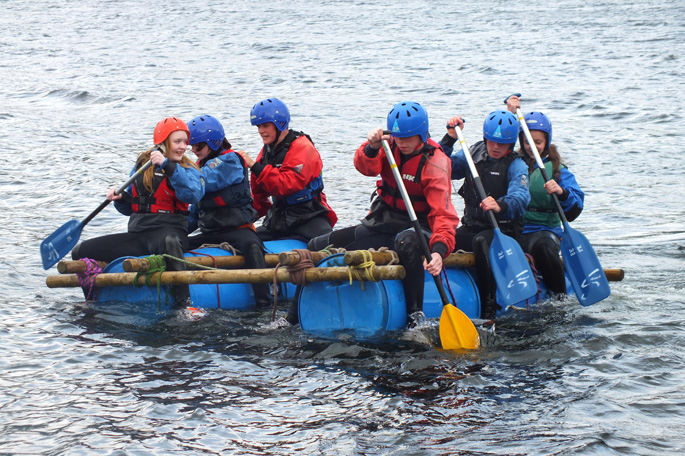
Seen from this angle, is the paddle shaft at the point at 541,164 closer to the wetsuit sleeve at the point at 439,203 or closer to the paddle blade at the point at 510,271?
the paddle blade at the point at 510,271

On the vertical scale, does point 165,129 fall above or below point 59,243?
above

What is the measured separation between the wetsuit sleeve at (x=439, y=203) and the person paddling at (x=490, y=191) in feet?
1.77

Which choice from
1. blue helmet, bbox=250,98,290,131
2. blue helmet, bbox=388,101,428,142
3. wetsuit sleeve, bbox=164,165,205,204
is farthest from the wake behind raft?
blue helmet, bbox=250,98,290,131

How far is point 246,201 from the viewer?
8234 millimetres

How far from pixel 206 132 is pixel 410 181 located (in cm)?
202

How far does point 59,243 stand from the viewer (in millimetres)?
8078

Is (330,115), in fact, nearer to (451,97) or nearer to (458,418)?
(451,97)

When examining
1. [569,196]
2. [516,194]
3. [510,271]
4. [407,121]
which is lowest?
[510,271]

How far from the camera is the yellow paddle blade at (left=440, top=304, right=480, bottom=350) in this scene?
6945mm

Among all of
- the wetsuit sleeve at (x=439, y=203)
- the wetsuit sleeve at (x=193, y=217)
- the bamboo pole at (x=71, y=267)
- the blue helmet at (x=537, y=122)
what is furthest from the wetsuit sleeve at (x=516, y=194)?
the bamboo pole at (x=71, y=267)

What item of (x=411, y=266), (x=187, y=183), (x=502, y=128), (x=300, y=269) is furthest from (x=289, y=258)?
(x=502, y=128)

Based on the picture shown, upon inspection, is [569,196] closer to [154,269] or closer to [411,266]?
[411,266]

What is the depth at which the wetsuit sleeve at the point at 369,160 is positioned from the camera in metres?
7.09

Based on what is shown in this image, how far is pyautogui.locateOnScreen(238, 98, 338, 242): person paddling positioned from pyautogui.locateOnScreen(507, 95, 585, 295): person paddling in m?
2.00
